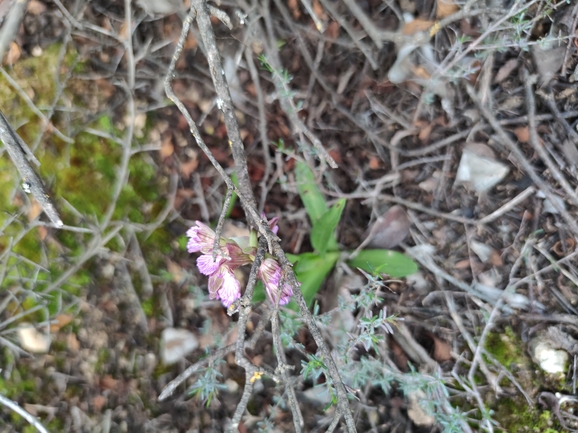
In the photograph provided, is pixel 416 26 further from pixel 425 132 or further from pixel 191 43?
pixel 191 43

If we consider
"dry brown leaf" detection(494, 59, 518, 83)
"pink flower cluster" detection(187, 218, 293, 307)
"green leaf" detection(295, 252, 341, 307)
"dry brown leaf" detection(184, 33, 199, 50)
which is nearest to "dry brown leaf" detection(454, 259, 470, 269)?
"green leaf" detection(295, 252, 341, 307)

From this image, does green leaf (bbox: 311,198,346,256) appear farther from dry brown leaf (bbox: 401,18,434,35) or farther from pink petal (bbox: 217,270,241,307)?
dry brown leaf (bbox: 401,18,434,35)

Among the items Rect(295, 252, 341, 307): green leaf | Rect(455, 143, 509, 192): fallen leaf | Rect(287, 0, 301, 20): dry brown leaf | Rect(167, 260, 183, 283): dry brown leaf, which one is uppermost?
Rect(287, 0, 301, 20): dry brown leaf

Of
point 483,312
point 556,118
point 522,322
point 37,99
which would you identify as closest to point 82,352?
point 37,99

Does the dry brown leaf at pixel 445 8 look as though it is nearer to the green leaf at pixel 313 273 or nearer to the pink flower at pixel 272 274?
the green leaf at pixel 313 273

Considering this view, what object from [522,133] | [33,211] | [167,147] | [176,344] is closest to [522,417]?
[522,133]
